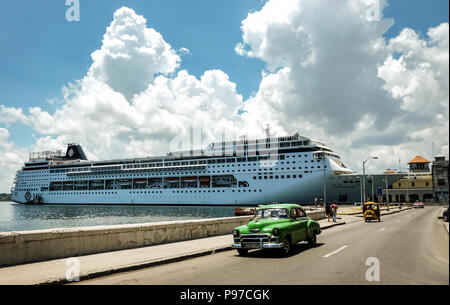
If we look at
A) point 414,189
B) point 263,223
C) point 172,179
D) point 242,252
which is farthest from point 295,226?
point 414,189

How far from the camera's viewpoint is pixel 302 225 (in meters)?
12.1

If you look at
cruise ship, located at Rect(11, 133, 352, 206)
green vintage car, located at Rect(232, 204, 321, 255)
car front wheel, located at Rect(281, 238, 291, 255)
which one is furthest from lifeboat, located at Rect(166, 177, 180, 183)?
car front wheel, located at Rect(281, 238, 291, 255)

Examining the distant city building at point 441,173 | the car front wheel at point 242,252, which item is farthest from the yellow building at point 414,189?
the distant city building at point 441,173

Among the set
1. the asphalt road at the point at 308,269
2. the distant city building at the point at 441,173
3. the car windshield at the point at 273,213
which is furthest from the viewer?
the car windshield at the point at 273,213

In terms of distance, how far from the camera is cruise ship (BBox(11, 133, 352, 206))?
232 feet

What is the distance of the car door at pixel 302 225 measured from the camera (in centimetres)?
1180

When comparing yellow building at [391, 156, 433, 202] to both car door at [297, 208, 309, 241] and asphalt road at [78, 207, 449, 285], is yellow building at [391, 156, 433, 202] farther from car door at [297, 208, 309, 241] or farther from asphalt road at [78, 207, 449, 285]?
asphalt road at [78, 207, 449, 285]

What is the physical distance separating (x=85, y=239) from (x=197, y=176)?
74658 mm

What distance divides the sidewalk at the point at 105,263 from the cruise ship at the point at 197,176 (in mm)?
45496

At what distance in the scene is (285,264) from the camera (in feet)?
29.3

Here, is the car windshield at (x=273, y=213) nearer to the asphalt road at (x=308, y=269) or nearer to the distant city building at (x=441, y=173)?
the asphalt road at (x=308, y=269)

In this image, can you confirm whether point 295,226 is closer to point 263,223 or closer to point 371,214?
point 263,223

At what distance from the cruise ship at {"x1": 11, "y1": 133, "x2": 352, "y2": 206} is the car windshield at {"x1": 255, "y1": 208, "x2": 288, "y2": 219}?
44.5 metres

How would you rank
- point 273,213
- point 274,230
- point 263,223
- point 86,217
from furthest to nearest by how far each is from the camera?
point 86,217
point 273,213
point 263,223
point 274,230
